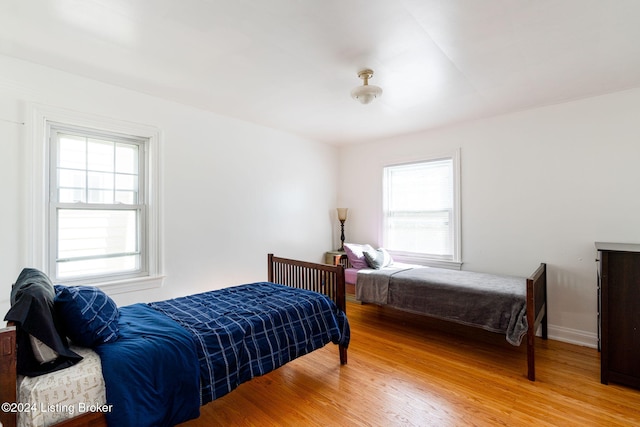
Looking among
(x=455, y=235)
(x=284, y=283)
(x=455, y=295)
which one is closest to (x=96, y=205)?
(x=284, y=283)

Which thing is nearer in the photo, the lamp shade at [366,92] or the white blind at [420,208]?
the lamp shade at [366,92]

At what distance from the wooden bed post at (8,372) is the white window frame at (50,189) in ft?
5.05

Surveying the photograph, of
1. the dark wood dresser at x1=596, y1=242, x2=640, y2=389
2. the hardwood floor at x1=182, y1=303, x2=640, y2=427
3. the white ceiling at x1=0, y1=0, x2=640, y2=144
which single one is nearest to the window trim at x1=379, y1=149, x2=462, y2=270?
the white ceiling at x1=0, y1=0, x2=640, y2=144

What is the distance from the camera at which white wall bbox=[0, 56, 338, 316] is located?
2305 mm

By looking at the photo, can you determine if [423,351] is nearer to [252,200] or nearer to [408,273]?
[408,273]

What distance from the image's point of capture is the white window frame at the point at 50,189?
2.38 meters

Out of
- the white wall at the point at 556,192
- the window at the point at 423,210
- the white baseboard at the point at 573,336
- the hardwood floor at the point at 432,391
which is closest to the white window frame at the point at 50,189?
the hardwood floor at the point at 432,391

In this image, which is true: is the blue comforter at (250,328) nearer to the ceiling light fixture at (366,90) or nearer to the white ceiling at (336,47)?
the ceiling light fixture at (366,90)

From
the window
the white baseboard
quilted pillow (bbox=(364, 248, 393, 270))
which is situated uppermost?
the window

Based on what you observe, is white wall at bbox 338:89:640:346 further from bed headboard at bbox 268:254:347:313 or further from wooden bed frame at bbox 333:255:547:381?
bed headboard at bbox 268:254:347:313

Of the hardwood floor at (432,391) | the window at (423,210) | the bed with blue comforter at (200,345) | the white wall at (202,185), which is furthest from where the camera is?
the window at (423,210)

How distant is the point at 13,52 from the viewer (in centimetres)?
221

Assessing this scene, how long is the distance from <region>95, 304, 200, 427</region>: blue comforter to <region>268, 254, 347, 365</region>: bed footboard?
4.14 ft

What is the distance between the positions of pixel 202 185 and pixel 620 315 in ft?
12.6
